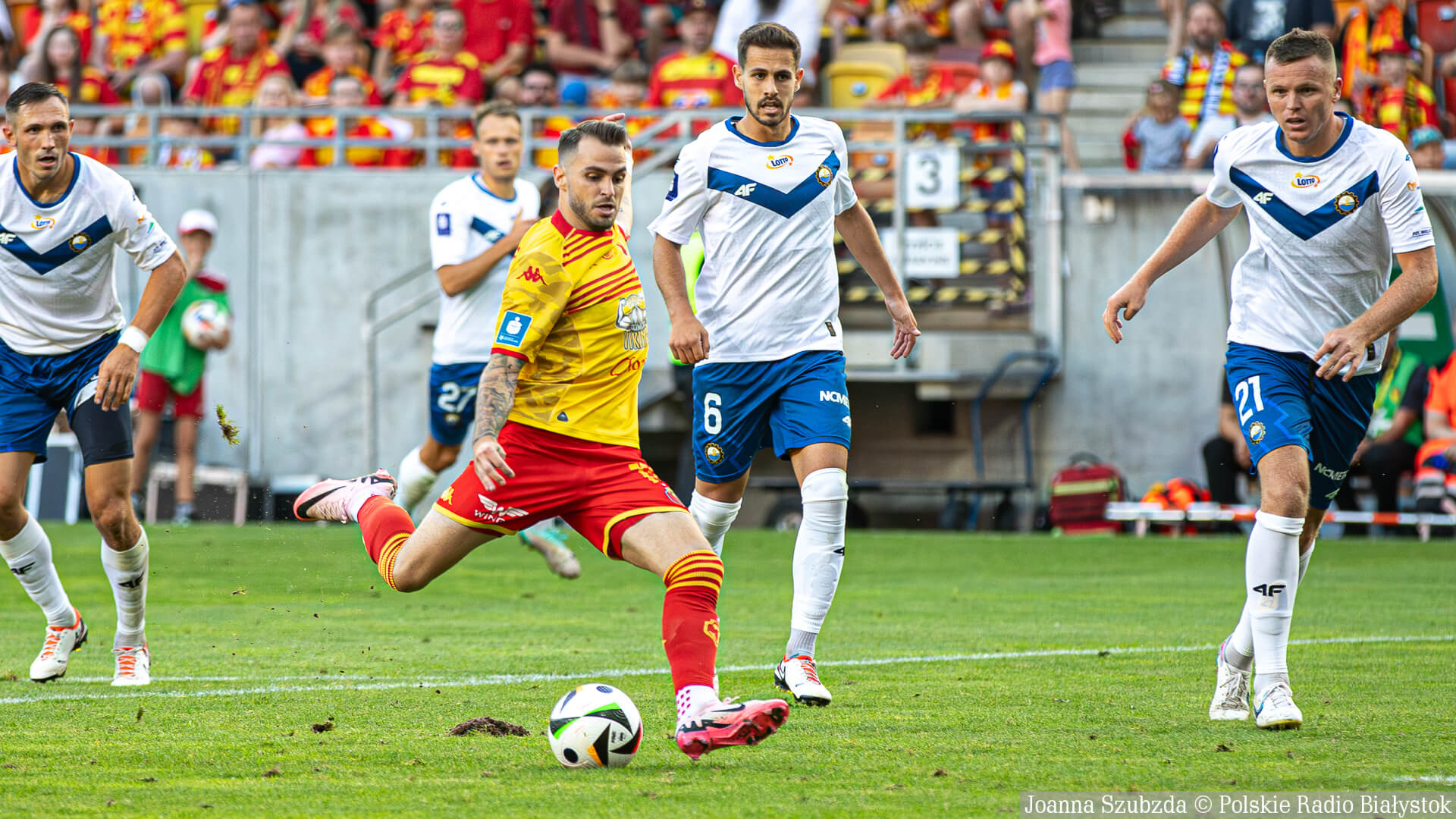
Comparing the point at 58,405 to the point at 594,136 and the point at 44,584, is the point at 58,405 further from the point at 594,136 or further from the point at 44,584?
the point at 594,136

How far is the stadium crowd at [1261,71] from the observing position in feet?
56.9

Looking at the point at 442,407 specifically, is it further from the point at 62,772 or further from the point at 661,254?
the point at 62,772

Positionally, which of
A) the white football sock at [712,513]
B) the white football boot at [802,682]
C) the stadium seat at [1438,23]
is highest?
the stadium seat at [1438,23]

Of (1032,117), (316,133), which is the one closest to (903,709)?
(1032,117)

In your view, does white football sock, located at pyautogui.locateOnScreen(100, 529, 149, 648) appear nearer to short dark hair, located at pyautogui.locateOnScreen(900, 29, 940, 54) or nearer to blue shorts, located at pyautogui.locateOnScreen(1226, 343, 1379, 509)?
blue shorts, located at pyautogui.locateOnScreen(1226, 343, 1379, 509)

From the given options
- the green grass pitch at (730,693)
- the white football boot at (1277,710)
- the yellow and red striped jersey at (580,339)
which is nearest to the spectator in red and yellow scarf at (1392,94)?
the green grass pitch at (730,693)

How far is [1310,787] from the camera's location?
4.85 metres

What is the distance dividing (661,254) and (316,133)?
520 inches

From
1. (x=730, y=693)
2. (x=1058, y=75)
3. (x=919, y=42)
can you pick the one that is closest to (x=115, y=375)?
(x=730, y=693)

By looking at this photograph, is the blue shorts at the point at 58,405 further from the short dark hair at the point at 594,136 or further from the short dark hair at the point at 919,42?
the short dark hair at the point at 919,42

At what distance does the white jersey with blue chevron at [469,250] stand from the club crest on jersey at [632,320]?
15.1ft

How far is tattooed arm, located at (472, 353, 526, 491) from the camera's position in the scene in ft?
17.7

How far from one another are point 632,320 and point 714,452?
4.34 ft

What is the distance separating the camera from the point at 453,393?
34.6 ft
